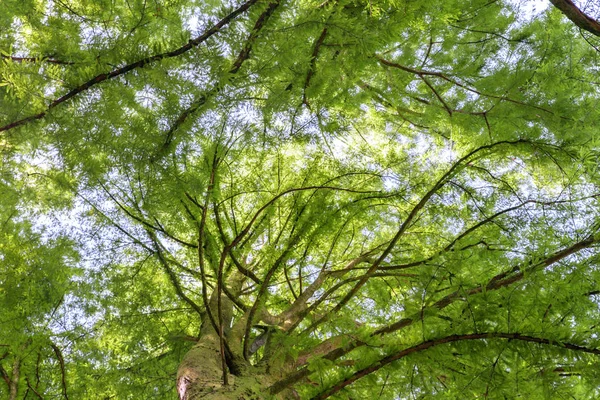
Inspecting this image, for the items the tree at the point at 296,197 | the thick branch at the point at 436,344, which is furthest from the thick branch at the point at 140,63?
the thick branch at the point at 436,344

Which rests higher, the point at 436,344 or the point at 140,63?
the point at 140,63

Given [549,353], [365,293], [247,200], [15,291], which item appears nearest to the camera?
[549,353]

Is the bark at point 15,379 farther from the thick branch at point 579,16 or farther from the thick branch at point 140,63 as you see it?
the thick branch at point 579,16

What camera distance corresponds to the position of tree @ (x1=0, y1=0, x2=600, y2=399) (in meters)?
1.37

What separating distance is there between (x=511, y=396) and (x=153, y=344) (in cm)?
228

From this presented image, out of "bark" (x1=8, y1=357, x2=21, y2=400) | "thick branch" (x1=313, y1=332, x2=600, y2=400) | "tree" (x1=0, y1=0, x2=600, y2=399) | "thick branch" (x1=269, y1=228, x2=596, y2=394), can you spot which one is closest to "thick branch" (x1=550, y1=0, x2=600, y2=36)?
"tree" (x1=0, y1=0, x2=600, y2=399)

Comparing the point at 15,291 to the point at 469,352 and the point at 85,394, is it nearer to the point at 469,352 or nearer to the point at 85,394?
the point at 85,394

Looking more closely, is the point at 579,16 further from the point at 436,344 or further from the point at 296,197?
the point at 296,197

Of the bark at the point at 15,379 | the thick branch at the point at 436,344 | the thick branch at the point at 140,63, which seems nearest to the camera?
the thick branch at the point at 436,344

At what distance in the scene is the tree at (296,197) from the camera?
1.37 metres

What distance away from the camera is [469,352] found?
A: 4.36 ft

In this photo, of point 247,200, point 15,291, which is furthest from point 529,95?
point 15,291

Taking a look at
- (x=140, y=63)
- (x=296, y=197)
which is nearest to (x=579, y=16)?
(x=140, y=63)

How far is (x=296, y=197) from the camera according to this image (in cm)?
259
